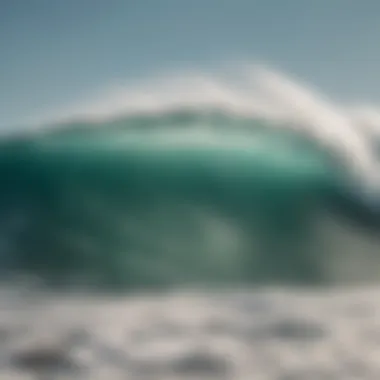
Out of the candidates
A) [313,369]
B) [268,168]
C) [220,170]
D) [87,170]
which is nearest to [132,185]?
[87,170]

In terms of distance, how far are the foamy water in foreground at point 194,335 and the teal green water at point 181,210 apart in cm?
15

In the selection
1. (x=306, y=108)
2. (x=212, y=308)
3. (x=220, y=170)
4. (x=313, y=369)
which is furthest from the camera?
(x=220, y=170)

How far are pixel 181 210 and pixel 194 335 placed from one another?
626 millimetres

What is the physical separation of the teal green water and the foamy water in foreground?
0.15 meters

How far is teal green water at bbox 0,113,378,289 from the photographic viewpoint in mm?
1751

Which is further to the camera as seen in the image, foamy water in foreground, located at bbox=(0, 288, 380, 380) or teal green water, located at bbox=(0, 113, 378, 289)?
teal green water, located at bbox=(0, 113, 378, 289)

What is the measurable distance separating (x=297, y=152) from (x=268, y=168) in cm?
12

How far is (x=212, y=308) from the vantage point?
4.88 ft

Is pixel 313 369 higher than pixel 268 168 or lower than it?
lower

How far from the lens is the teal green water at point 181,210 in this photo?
1.75 meters

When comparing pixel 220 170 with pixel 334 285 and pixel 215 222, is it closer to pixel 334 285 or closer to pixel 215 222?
pixel 215 222

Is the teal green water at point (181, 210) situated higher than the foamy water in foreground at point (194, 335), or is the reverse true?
the teal green water at point (181, 210)

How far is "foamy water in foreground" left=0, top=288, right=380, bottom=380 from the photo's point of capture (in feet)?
4.01

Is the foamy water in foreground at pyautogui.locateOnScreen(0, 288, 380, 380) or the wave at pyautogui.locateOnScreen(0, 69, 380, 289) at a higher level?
the wave at pyautogui.locateOnScreen(0, 69, 380, 289)
